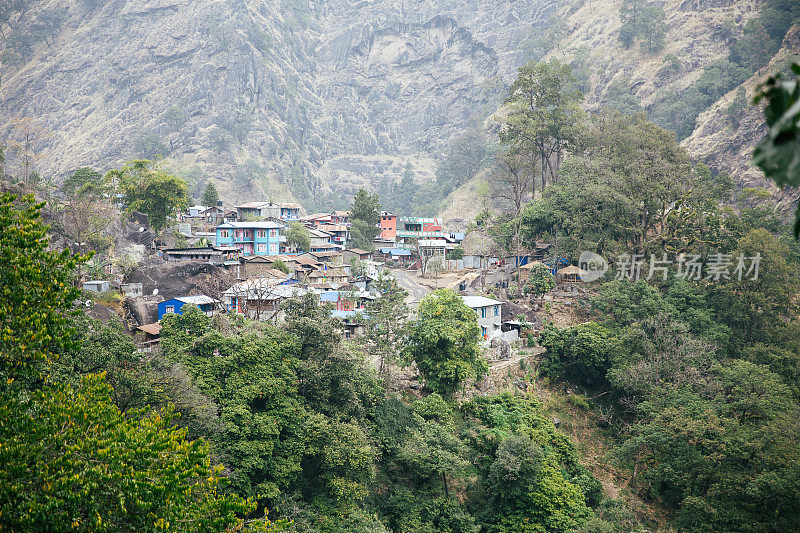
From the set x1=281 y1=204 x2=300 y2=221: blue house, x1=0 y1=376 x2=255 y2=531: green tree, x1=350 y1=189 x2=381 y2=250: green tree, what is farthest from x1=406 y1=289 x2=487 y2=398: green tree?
x1=281 y1=204 x2=300 y2=221: blue house

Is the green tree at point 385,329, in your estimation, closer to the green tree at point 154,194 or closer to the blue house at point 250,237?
the blue house at point 250,237

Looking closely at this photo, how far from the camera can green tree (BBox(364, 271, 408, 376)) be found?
2505 cm

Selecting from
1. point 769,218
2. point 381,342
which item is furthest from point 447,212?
point 381,342

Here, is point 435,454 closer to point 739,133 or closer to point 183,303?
point 183,303

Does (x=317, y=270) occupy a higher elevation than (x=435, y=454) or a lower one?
higher

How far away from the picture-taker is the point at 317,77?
401 ft

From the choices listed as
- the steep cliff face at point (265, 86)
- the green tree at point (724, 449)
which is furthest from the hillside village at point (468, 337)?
the steep cliff face at point (265, 86)

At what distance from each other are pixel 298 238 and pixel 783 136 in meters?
45.6

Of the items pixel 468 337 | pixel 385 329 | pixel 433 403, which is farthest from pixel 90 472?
pixel 468 337

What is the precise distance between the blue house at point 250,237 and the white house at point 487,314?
2050 cm

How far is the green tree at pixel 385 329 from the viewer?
25.0 m

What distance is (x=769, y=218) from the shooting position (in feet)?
109

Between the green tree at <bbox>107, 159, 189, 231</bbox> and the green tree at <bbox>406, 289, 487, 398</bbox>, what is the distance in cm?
2632

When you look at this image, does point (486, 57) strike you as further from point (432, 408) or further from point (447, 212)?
point (432, 408)
